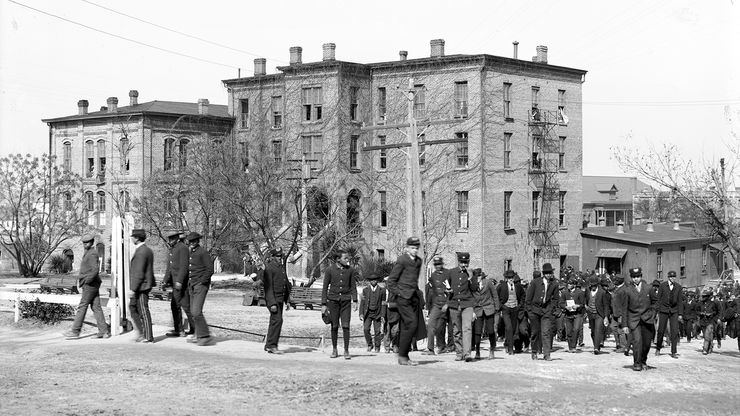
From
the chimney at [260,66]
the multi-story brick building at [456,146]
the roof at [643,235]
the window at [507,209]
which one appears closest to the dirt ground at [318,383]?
the multi-story brick building at [456,146]

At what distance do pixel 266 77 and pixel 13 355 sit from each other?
45761 millimetres

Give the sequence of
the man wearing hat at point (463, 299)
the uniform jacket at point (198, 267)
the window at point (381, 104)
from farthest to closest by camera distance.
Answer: the window at point (381, 104)
the uniform jacket at point (198, 267)
the man wearing hat at point (463, 299)

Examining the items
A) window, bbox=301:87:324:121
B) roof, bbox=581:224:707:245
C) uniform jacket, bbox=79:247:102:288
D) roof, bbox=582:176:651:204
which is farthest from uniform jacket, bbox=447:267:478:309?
roof, bbox=582:176:651:204

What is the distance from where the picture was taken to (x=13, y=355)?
17.2 metres

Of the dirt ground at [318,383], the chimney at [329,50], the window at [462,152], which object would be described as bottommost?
the dirt ground at [318,383]

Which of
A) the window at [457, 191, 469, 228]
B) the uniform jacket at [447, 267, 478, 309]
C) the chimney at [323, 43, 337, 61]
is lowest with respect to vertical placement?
the uniform jacket at [447, 267, 478, 309]

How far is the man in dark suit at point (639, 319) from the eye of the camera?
16.5 metres

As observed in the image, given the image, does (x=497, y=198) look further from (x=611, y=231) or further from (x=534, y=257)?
(x=611, y=231)

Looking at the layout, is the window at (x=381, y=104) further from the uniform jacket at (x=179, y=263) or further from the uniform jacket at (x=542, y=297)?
the uniform jacket at (x=179, y=263)

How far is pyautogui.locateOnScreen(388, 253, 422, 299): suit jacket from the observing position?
1551 centimetres

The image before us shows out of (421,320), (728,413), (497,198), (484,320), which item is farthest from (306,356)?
(497,198)

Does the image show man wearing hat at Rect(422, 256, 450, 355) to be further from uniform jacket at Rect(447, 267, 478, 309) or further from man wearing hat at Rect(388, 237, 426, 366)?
man wearing hat at Rect(388, 237, 426, 366)

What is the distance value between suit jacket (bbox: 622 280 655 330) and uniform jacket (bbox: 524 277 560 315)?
1.82 m

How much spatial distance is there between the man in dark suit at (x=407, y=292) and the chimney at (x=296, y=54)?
45.1 meters
